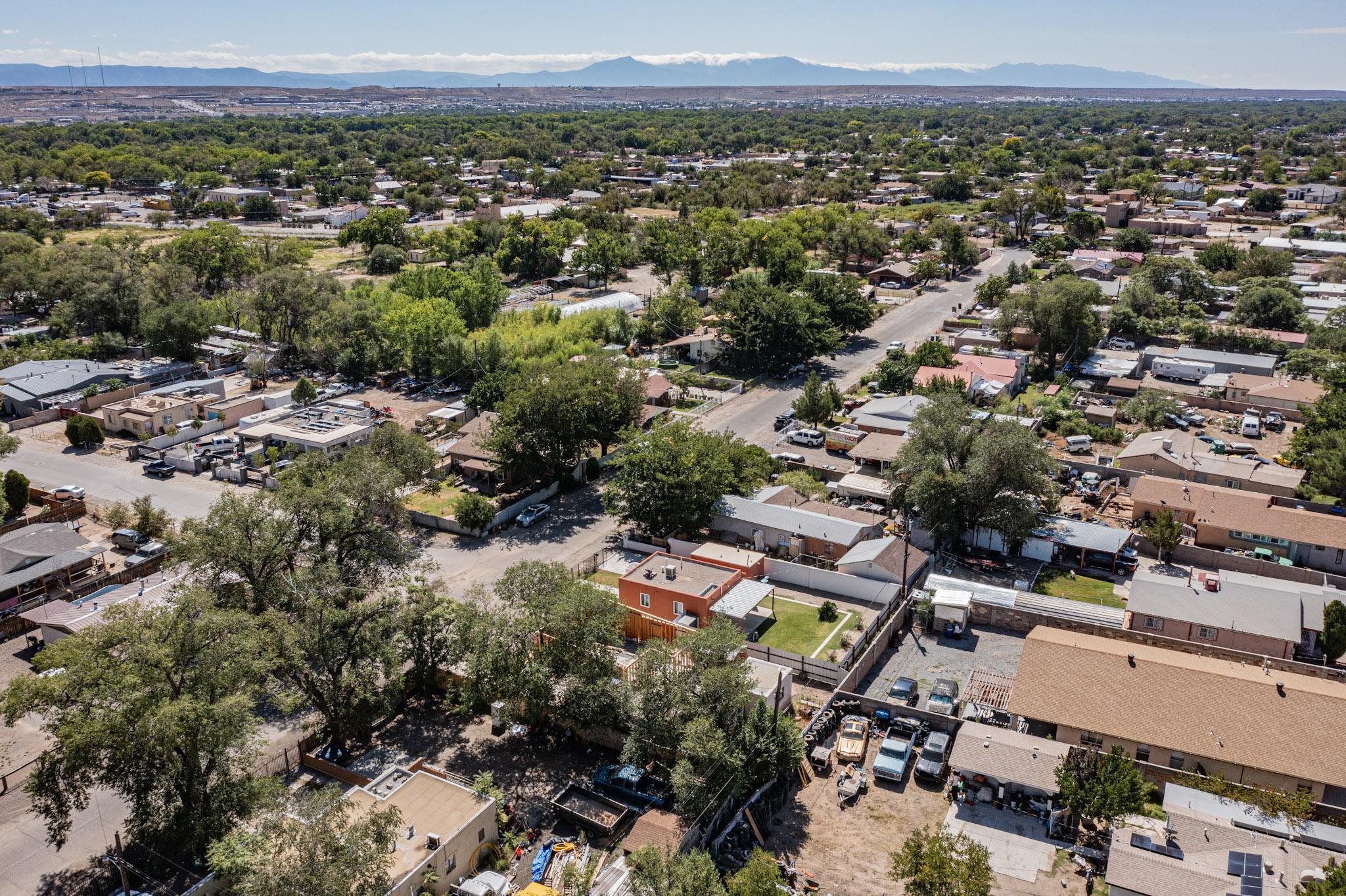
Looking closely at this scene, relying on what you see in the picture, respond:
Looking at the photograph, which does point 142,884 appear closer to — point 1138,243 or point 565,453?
point 565,453

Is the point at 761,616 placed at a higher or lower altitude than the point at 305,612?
lower

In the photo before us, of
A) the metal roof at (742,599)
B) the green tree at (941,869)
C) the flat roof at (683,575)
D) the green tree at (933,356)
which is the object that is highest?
the green tree at (933,356)

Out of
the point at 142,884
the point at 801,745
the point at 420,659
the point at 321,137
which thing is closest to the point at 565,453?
the point at 420,659

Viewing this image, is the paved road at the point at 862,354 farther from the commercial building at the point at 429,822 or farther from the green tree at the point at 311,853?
the green tree at the point at 311,853

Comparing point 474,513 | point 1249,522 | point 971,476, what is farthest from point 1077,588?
point 474,513

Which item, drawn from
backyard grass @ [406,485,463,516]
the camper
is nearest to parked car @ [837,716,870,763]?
backyard grass @ [406,485,463,516]

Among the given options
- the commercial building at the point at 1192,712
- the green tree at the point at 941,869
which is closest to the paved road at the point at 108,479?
the green tree at the point at 941,869
